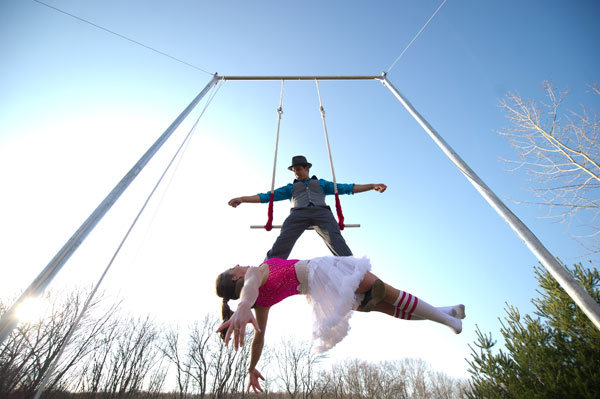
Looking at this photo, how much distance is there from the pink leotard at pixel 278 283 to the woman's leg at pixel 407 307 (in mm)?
467

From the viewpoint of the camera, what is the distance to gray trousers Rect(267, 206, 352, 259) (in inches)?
101

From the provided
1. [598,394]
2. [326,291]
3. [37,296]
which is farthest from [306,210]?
[598,394]

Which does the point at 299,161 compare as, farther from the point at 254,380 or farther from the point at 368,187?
the point at 254,380

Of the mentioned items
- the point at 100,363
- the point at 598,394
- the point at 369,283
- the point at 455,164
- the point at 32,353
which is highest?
the point at 100,363

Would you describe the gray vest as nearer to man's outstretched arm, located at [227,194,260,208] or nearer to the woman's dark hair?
man's outstretched arm, located at [227,194,260,208]

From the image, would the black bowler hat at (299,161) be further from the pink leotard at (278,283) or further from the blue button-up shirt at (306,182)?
the pink leotard at (278,283)

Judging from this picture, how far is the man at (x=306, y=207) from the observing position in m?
2.59

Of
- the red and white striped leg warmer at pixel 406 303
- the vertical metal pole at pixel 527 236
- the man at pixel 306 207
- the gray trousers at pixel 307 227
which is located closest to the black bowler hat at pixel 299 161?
the man at pixel 306 207

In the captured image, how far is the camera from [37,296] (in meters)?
1.80

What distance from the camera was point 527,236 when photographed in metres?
2.24

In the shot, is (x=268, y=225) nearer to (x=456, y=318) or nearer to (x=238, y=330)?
(x=238, y=330)

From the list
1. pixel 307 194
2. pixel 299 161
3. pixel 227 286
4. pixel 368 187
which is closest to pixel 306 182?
pixel 307 194

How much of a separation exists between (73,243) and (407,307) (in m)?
2.33

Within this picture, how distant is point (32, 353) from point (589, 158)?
22171 millimetres
